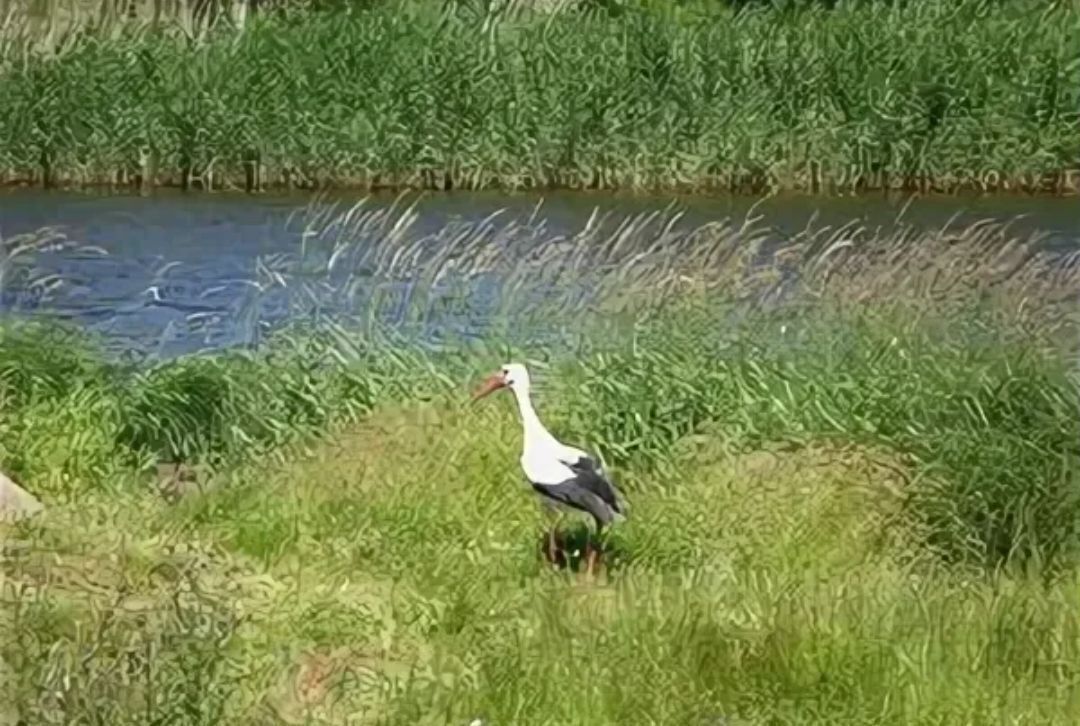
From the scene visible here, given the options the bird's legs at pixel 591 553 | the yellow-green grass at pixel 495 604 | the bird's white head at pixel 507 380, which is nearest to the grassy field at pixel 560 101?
the bird's white head at pixel 507 380

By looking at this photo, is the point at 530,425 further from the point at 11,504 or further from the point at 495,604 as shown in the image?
the point at 11,504

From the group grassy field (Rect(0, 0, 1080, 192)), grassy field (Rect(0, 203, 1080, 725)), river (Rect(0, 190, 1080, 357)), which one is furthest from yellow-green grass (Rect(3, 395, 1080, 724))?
grassy field (Rect(0, 0, 1080, 192))

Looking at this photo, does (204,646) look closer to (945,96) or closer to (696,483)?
(696,483)

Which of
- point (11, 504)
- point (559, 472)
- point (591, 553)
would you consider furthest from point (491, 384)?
point (11, 504)

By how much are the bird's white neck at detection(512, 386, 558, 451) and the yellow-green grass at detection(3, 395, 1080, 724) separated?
0.11 feet

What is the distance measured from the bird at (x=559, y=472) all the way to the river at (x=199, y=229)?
0.23 m

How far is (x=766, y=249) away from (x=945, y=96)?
12.5 inches

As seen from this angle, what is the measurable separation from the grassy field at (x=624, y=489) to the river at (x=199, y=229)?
0.04 metres

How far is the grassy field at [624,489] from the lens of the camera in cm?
276

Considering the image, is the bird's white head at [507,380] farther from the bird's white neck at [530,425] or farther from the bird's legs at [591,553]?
the bird's legs at [591,553]

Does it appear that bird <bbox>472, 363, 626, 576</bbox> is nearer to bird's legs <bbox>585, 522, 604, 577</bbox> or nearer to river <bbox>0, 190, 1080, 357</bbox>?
bird's legs <bbox>585, 522, 604, 577</bbox>

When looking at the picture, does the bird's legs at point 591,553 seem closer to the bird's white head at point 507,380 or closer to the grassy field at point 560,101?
the bird's white head at point 507,380

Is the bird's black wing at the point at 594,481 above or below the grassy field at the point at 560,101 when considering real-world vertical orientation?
below

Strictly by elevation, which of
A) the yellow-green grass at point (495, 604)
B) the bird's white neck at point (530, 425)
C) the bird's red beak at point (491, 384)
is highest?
the bird's red beak at point (491, 384)
